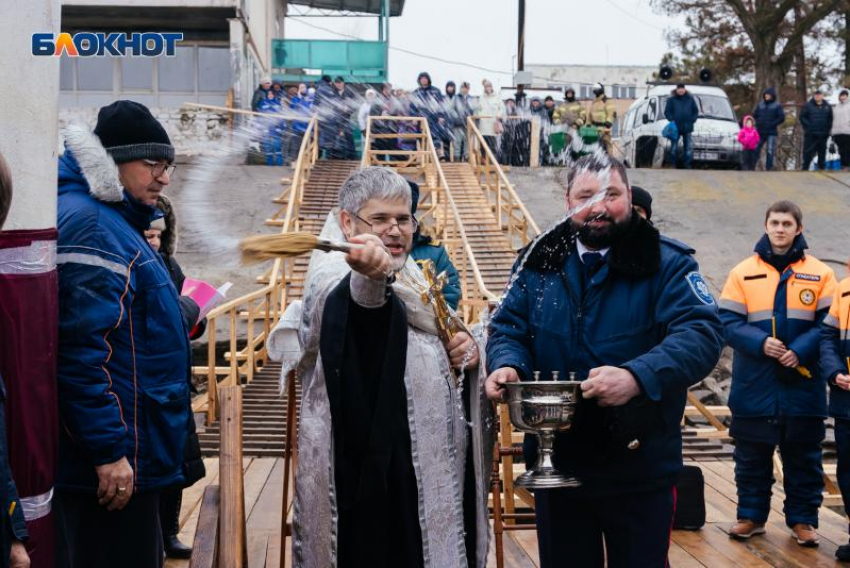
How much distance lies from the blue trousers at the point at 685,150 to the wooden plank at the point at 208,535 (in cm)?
1847

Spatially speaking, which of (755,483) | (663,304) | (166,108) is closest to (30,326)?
(663,304)

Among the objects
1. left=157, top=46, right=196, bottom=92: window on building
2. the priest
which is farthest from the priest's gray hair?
left=157, top=46, right=196, bottom=92: window on building

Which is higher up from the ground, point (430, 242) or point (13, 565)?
point (430, 242)

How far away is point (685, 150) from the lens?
2067 centimetres

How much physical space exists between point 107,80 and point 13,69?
903 inches

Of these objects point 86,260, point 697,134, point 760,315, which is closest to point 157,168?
point 86,260

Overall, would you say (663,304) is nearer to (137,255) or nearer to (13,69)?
(137,255)

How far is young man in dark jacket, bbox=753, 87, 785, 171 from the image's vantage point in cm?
2078

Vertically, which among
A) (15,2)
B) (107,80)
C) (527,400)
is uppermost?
(107,80)

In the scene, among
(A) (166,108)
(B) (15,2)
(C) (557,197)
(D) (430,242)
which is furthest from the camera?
(A) (166,108)

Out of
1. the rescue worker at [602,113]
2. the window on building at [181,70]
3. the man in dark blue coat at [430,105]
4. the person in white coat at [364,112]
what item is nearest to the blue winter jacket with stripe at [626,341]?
the man in dark blue coat at [430,105]

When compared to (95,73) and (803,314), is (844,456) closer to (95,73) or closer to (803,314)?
(803,314)

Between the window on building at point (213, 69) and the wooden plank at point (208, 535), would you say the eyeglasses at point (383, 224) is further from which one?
the window on building at point (213, 69)

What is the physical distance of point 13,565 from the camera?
2.37 meters
